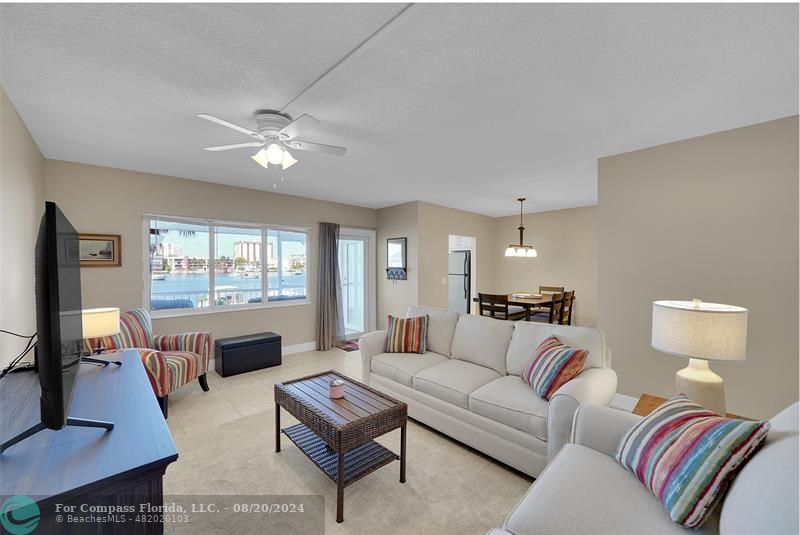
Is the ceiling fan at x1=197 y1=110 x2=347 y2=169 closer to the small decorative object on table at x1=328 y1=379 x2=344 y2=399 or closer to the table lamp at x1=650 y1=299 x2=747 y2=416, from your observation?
the small decorative object on table at x1=328 y1=379 x2=344 y2=399

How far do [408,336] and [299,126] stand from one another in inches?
84.9

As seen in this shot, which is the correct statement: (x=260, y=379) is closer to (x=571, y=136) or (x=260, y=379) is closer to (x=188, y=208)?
(x=188, y=208)

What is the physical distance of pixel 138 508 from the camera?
995 millimetres

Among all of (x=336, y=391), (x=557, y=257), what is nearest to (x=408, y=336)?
(x=336, y=391)

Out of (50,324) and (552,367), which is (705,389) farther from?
(50,324)

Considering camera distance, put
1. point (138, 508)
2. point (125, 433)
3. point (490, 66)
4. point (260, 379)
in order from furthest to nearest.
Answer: point (260, 379) → point (490, 66) → point (125, 433) → point (138, 508)

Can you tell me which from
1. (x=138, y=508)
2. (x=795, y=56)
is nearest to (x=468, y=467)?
(x=138, y=508)

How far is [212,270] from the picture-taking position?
444 cm

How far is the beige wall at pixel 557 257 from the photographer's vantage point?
6.06 metres

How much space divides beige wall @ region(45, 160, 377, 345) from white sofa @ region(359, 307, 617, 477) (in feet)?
7.30

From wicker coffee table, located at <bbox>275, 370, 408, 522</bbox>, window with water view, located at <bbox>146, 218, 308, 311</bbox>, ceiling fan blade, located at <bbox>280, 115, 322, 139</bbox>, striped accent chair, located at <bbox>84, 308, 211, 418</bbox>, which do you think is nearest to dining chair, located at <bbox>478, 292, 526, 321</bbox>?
wicker coffee table, located at <bbox>275, 370, 408, 522</bbox>

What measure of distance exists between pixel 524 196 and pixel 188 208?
187 inches

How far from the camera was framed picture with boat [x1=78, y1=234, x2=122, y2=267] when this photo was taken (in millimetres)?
3516

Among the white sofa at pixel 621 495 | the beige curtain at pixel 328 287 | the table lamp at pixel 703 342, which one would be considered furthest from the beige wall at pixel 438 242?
the white sofa at pixel 621 495
